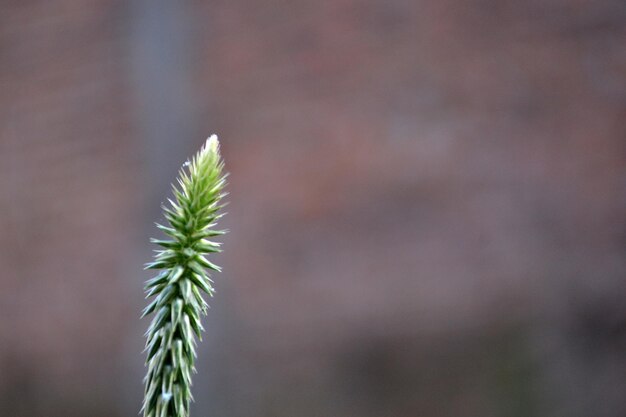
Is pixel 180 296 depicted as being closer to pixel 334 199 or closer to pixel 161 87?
pixel 334 199

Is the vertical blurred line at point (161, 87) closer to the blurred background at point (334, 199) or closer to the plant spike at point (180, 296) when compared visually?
the blurred background at point (334, 199)

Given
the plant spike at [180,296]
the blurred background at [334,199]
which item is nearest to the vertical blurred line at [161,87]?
the blurred background at [334,199]

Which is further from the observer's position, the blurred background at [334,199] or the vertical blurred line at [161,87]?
the vertical blurred line at [161,87]

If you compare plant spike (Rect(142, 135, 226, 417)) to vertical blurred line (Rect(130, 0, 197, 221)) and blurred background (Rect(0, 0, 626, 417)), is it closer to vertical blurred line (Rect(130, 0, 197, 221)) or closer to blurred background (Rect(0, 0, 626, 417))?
blurred background (Rect(0, 0, 626, 417))

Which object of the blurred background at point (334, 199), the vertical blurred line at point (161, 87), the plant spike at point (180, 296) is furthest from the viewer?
the vertical blurred line at point (161, 87)

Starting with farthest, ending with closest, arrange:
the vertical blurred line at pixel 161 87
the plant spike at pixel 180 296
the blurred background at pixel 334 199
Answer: the vertical blurred line at pixel 161 87, the blurred background at pixel 334 199, the plant spike at pixel 180 296

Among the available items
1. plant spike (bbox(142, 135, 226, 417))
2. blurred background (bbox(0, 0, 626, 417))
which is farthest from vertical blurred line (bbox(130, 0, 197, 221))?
plant spike (bbox(142, 135, 226, 417))

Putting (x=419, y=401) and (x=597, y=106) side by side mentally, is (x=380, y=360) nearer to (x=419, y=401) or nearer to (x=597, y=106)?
(x=419, y=401)
